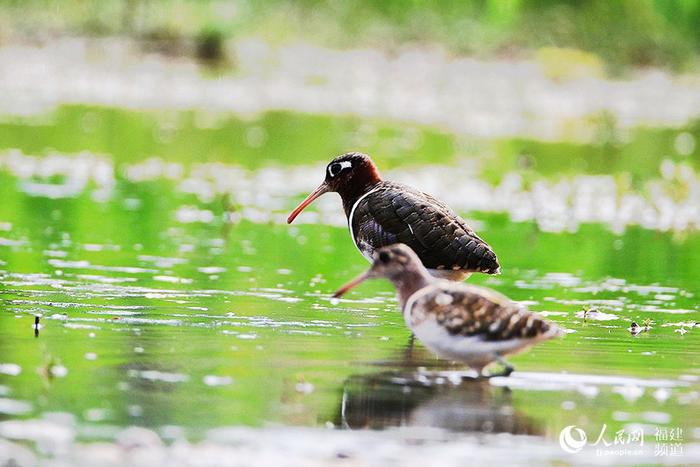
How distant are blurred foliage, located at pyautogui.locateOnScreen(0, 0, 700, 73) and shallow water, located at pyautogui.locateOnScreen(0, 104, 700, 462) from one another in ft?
66.1

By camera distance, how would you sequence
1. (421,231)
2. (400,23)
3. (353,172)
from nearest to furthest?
1. (421,231)
2. (353,172)
3. (400,23)

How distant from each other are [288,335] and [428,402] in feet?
6.84

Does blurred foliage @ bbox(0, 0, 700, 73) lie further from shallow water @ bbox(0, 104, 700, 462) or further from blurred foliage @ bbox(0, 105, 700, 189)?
shallow water @ bbox(0, 104, 700, 462)

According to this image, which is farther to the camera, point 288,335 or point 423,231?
point 423,231

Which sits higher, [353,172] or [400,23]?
[400,23]

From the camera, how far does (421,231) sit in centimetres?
1195

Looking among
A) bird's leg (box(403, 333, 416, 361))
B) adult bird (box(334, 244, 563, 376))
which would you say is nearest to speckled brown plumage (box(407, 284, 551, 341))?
adult bird (box(334, 244, 563, 376))

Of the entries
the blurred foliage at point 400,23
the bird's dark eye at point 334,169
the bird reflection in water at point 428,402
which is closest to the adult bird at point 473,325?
the bird reflection in water at point 428,402

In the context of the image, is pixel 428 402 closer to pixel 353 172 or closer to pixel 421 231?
pixel 421 231

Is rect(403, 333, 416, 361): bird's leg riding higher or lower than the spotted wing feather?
lower

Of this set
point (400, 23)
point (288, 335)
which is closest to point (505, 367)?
point (288, 335)

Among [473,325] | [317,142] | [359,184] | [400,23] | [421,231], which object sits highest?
[400,23]

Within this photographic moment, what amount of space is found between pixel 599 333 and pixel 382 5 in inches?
1317

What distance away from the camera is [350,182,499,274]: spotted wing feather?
11.8 metres
